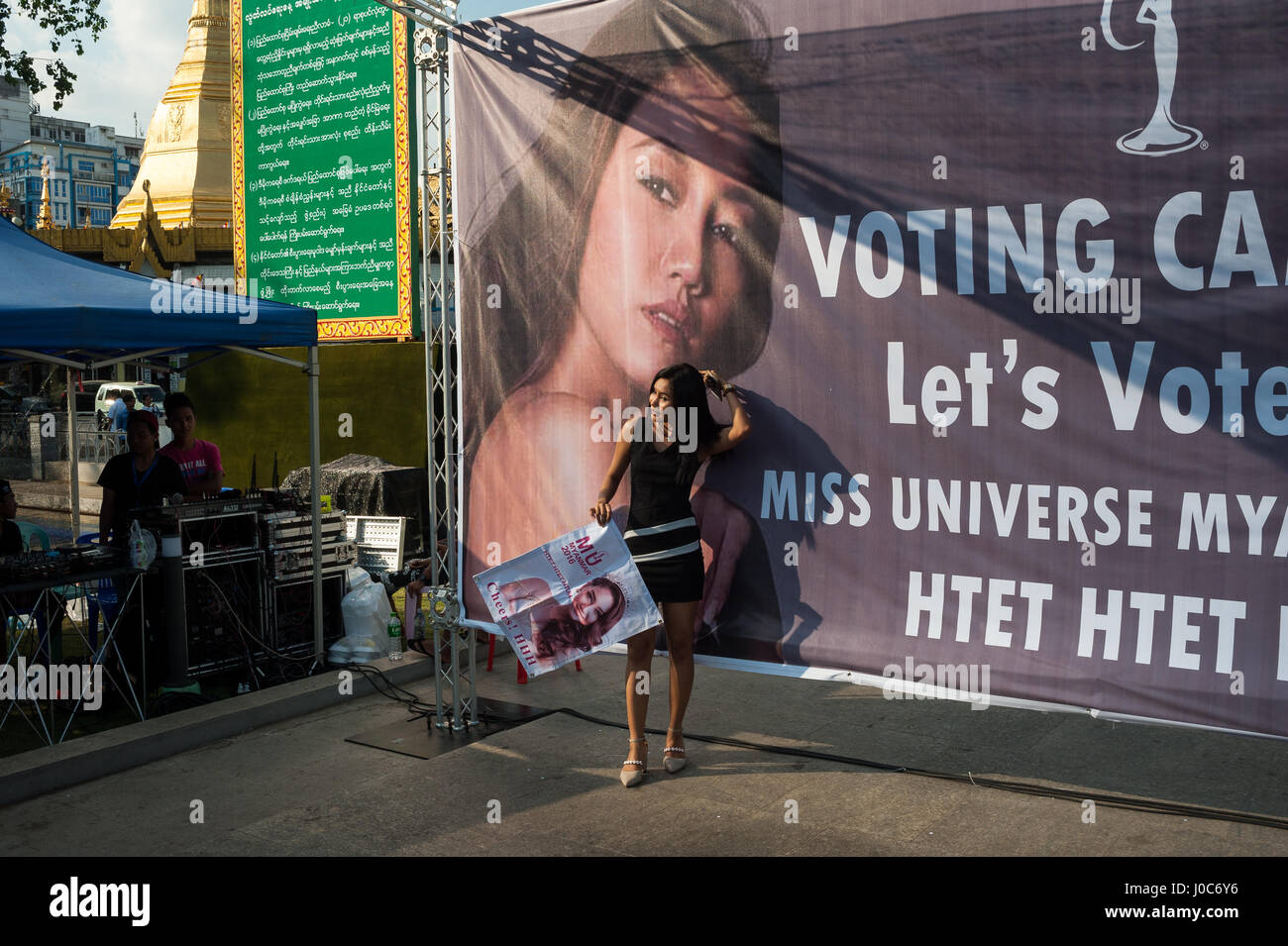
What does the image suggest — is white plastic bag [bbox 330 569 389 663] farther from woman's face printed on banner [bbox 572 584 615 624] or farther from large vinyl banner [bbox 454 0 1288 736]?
woman's face printed on banner [bbox 572 584 615 624]

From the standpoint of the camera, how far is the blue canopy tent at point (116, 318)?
21.5 ft

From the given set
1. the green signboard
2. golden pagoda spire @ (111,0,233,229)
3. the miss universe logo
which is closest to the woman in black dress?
the miss universe logo

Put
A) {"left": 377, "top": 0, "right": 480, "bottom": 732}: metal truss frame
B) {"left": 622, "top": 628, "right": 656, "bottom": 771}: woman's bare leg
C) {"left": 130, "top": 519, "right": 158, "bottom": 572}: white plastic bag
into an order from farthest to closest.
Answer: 1. {"left": 130, "top": 519, "right": 158, "bottom": 572}: white plastic bag
2. {"left": 377, "top": 0, "right": 480, "bottom": 732}: metal truss frame
3. {"left": 622, "top": 628, "right": 656, "bottom": 771}: woman's bare leg

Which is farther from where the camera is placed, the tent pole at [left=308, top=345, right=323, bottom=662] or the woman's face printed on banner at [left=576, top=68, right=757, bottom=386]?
the tent pole at [left=308, top=345, right=323, bottom=662]

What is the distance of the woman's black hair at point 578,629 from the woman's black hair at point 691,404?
0.69 m

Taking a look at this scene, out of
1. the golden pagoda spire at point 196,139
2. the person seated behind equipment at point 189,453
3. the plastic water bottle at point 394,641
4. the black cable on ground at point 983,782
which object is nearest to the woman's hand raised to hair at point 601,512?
the black cable on ground at point 983,782

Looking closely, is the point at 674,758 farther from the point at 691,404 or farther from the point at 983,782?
the point at 691,404

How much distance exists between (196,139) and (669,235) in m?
28.3

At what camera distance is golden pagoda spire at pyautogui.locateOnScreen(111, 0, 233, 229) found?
98.0 feet

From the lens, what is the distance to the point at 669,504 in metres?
5.65

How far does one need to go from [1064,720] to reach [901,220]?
11.3 ft

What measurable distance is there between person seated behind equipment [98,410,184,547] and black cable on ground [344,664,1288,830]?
2.33 m
